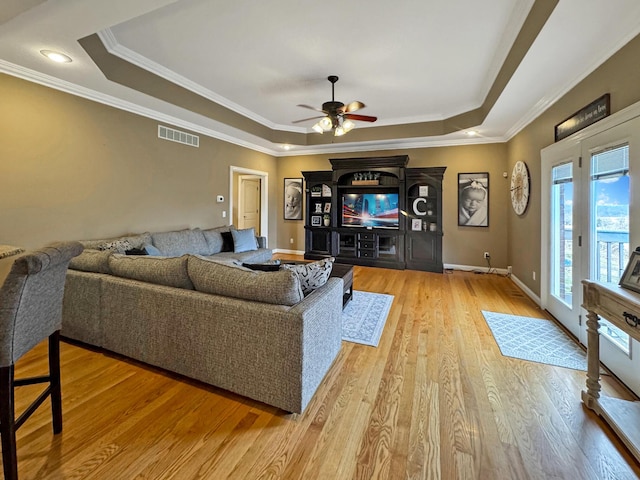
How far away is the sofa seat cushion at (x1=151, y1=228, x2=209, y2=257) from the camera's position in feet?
13.5

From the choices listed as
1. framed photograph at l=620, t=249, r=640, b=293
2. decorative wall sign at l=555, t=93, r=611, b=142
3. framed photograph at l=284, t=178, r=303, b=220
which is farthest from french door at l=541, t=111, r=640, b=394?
framed photograph at l=284, t=178, r=303, b=220

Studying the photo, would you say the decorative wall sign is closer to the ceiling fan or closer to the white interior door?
the ceiling fan

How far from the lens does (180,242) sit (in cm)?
444

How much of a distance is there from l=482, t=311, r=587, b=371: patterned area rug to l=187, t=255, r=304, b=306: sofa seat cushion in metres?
2.09

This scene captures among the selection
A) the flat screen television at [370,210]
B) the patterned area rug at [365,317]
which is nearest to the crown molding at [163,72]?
the flat screen television at [370,210]

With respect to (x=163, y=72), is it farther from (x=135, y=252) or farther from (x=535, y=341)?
(x=535, y=341)

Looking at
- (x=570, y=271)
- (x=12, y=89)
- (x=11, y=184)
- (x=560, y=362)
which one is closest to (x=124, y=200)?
(x=11, y=184)

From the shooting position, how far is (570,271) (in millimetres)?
3025

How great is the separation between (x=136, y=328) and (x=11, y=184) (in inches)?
92.2

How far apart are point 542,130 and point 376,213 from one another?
3.22 metres

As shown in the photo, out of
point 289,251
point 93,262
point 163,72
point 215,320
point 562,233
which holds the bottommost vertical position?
point 215,320

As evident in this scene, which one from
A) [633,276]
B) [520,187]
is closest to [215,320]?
[633,276]

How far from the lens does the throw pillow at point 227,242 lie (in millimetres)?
5254

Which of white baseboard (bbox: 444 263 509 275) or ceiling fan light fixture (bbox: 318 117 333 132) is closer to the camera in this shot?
ceiling fan light fixture (bbox: 318 117 333 132)
